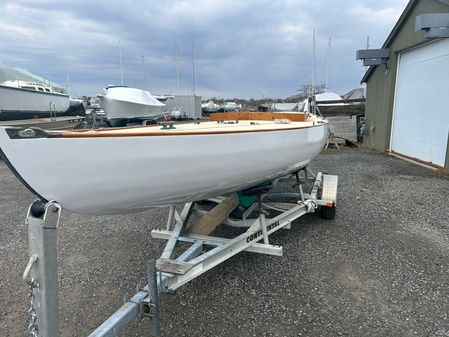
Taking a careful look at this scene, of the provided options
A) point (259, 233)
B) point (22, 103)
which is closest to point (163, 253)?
point (259, 233)

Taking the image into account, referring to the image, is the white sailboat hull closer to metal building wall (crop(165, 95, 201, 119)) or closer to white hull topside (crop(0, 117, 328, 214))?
metal building wall (crop(165, 95, 201, 119))

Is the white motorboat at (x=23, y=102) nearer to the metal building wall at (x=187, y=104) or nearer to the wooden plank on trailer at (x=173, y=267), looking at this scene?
the metal building wall at (x=187, y=104)

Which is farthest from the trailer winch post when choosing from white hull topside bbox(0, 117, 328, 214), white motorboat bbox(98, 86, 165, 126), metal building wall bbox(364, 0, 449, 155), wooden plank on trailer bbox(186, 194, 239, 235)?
white motorboat bbox(98, 86, 165, 126)

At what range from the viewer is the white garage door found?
7.97 meters

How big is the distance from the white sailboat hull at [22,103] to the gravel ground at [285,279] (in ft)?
38.8

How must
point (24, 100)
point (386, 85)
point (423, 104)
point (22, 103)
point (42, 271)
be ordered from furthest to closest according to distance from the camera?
1. point (24, 100)
2. point (22, 103)
3. point (386, 85)
4. point (423, 104)
5. point (42, 271)

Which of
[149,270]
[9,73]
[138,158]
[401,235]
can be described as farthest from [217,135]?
[9,73]

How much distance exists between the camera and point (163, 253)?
289 centimetres

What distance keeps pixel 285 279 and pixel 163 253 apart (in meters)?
1.21

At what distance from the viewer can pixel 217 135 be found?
8.16ft

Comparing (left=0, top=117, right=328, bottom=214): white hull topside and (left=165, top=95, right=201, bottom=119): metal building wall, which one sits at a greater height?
(left=165, top=95, right=201, bottom=119): metal building wall

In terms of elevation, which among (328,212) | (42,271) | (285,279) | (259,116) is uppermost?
(259,116)

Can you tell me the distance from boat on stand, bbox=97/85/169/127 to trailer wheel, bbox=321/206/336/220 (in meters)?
12.6

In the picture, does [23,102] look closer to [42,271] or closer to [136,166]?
[136,166]
